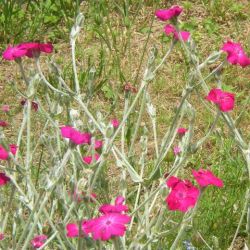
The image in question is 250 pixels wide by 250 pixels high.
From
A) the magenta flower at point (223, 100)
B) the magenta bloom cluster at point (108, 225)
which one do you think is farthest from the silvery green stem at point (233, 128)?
the magenta bloom cluster at point (108, 225)

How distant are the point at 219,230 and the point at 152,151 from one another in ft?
2.68

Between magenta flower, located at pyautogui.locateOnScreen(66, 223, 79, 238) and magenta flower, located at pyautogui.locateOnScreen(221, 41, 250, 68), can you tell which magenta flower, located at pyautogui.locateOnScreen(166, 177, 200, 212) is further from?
magenta flower, located at pyautogui.locateOnScreen(221, 41, 250, 68)

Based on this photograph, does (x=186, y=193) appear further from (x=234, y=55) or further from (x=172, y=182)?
(x=234, y=55)

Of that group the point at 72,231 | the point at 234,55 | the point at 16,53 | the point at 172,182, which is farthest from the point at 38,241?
the point at 234,55

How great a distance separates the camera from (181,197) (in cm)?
180

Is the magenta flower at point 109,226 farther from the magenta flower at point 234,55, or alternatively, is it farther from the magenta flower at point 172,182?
the magenta flower at point 234,55

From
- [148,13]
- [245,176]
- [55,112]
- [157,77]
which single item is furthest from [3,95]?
[55,112]

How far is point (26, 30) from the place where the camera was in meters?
4.30

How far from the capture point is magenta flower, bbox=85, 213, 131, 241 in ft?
5.08

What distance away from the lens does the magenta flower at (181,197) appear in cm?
178

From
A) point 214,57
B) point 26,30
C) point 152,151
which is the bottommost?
point 152,151

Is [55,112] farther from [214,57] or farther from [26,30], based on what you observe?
[26,30]

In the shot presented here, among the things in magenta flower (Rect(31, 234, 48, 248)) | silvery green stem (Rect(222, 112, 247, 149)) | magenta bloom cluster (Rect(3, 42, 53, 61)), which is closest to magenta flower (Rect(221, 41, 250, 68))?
silvery green stem (Rect(222, 112, 247, 149))

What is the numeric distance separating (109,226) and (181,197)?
0.29 metres
